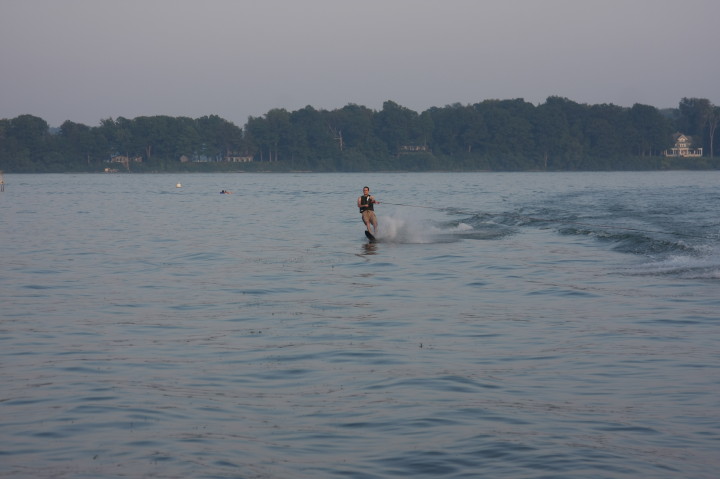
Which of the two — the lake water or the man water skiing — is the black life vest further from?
the lake water

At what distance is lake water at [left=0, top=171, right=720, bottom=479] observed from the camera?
26.9 feet

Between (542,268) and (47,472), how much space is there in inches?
666

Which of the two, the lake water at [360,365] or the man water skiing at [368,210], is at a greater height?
the man water skiing at [368,210]

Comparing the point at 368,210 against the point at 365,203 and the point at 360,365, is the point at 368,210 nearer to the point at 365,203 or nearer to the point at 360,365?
the point at 365,203

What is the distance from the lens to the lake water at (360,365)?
8.20 m

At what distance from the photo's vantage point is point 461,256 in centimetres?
2634

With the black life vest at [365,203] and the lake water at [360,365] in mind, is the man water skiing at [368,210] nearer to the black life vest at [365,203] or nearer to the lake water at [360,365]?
the black life vest at [365,203]

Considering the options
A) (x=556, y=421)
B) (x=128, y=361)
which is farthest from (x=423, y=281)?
(x=556, y=421)

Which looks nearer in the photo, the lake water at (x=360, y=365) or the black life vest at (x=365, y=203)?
the lake water at (x=360, y=365)

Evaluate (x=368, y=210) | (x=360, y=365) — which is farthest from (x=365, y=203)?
(x=360, y=365)

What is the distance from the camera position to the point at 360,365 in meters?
11.8

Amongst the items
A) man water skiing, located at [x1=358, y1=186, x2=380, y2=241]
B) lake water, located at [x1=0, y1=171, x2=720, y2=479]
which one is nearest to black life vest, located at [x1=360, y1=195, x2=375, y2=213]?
man water skiing, located at [x1=358, y1=186, x2=380, y2=241]

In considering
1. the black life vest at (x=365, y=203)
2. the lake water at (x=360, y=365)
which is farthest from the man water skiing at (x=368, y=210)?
the lake water at (x=360, y=365)

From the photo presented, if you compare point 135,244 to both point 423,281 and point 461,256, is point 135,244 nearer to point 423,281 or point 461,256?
point 461,256
